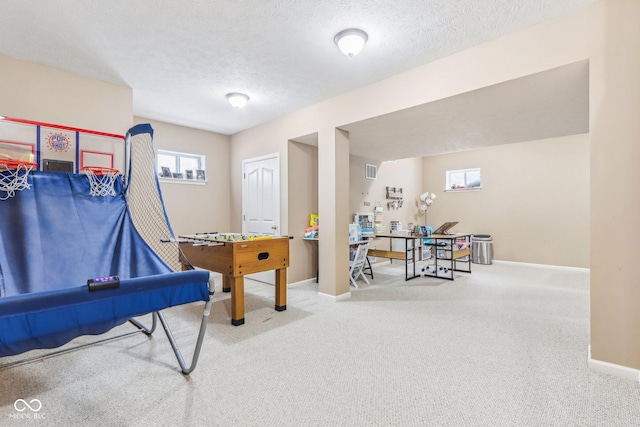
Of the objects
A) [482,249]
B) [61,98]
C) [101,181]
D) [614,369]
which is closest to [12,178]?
[101,181]

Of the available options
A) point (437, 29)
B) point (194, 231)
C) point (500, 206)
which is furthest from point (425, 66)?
point (500, 206)

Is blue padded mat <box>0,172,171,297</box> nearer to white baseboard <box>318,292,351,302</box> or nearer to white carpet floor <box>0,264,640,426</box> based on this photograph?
white carpet floor <box>0,264,640,426</box>

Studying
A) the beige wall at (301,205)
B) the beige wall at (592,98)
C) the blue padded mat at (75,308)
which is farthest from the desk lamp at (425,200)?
the blue padded mat at (75,308)

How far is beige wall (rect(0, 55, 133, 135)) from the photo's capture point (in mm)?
2887

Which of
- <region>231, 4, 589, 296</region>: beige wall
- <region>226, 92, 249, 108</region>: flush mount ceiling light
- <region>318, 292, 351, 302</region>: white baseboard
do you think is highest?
<region>226, 92, 249, 108</region>: flush mount ceiling light

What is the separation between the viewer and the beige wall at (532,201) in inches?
231

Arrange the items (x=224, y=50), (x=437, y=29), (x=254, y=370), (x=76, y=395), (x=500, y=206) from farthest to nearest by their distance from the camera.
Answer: (x=500, y=206)
(x=224, y=50)
(x=437, y=29)
(x=254, y=370)
(x=76, y=395)

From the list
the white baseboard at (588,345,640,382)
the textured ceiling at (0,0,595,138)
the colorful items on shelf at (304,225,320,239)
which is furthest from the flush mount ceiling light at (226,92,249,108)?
the white baseboard at (588,345,640,382)

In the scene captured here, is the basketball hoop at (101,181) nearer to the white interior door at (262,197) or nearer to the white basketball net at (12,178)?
the white basketball net at (12,178)

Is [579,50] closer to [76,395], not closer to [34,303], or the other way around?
[34,303]

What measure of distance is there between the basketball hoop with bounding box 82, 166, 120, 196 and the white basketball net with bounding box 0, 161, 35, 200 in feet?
1.24

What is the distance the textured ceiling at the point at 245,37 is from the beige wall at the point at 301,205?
49.4 inches

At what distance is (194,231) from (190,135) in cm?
168

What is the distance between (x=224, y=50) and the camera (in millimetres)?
2775
